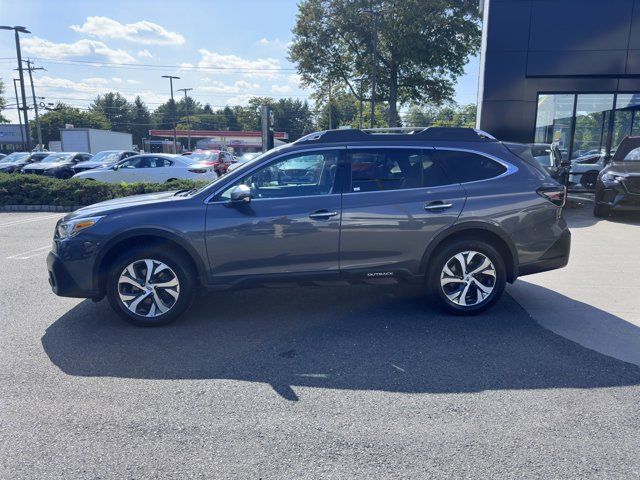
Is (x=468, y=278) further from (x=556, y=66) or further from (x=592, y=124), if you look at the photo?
(x=592, y=124)

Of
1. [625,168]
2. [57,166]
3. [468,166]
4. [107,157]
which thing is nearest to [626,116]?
[625,168]

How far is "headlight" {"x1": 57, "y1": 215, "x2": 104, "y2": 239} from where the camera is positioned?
4.52 metres

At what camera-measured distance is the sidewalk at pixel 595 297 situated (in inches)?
173

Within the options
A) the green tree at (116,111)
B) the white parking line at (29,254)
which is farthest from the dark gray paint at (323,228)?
the green tree at (116,111)

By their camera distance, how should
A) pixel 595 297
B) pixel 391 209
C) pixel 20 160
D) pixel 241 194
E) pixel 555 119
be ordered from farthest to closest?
pixel 20 160 < pixel 555 119 < pixel 595 297 < pixel 391 209 < pixel 241 194

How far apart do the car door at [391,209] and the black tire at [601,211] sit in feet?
25.5

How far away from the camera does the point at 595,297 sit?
18.0 feet

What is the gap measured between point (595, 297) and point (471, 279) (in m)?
1.77

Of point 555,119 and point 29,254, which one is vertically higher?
point 555,119

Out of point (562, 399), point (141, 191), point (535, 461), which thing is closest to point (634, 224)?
point (562, 399)

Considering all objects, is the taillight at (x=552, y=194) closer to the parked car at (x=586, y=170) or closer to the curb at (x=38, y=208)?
the parked car at (x=586, y=170)

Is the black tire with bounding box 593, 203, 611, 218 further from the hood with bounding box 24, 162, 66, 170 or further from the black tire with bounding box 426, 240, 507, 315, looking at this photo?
the hood with bounding box 24, 162, 66, 170

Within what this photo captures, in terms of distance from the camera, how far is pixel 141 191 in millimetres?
12930

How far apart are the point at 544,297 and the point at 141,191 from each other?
10580mm
